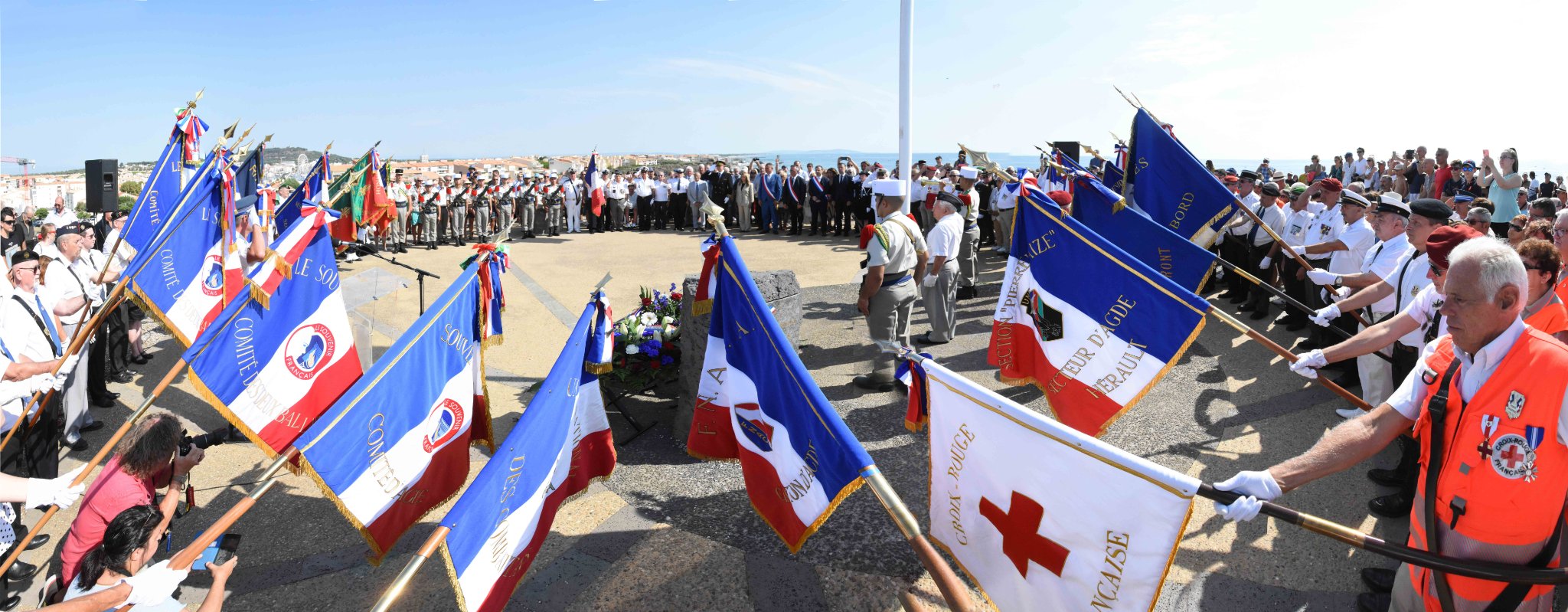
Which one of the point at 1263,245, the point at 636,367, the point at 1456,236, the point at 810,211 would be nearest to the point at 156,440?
the point at 636,367

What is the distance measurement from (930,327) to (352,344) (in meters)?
6.71

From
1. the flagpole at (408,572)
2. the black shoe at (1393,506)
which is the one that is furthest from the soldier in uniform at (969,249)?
the flagpole at (408,572)

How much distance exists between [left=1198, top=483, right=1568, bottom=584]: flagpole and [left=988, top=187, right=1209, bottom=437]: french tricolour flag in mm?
2269

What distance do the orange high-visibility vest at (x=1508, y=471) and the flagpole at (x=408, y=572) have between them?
363cm

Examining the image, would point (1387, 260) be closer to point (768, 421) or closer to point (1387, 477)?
point (1387, 477)

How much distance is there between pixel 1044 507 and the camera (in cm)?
302

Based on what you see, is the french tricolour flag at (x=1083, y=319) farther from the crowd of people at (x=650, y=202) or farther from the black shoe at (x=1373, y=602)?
the crowd of people at (x=650, y=202)

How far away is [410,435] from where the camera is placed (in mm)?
4379

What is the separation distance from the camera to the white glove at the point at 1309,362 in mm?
4738

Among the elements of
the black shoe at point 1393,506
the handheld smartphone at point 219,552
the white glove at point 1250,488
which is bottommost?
the black shoe at point 1393,506

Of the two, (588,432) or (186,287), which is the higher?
(186,287)

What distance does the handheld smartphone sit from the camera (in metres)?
3.75

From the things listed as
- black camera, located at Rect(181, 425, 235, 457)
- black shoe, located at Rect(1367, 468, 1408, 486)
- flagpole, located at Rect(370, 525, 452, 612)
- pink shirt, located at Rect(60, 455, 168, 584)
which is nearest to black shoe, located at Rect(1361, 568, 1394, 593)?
black shoe, located at Rect(1367, 468, 1408, 486)

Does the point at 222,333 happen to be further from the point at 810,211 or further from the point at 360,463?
the point at 810,211
